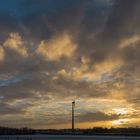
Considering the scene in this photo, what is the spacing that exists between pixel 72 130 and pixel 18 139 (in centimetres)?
3984

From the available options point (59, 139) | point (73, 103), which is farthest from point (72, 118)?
point (59, 139)

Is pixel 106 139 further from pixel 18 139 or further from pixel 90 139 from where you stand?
pixel 18 139

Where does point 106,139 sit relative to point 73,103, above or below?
below

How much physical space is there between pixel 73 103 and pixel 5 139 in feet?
125

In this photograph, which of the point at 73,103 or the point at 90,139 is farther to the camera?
the point at 73,103

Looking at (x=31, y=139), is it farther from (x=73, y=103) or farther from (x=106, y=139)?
(x=73, y=103)

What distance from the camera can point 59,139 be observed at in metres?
115

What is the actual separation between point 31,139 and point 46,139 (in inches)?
151

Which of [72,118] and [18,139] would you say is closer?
[18,139]

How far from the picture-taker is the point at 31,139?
4432 inches

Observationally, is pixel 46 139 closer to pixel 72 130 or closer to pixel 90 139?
pixel 90 139

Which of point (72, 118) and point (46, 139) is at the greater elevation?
point (72, 118)

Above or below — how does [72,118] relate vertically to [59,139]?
above

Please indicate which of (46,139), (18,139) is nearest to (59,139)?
(46,139)
